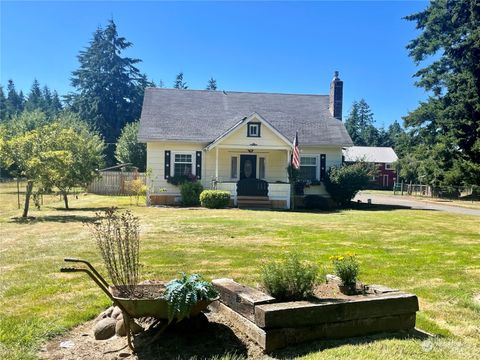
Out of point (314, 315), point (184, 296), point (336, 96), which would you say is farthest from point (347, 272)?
point (336, 96)

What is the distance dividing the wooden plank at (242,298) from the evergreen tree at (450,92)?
3179 centimetres

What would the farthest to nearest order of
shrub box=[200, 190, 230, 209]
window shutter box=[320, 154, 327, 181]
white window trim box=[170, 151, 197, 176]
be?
window shutter box=[320, 154, 327, 181]
white window trim box=[170, 151, 197, 176]
shrub box=[200, 190, 230, 209]

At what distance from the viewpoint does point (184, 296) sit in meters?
3.99

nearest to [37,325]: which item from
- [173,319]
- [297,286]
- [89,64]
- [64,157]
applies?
[173,319]

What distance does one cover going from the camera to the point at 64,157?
647 inches

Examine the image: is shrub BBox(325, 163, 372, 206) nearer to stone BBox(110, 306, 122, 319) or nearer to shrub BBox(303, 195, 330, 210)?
shrub BBox(303, 195, 330, 210)

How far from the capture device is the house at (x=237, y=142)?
74.0 ft

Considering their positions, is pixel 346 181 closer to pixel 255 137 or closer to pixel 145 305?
pixel 255 137

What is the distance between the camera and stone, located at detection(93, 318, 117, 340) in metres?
4.59

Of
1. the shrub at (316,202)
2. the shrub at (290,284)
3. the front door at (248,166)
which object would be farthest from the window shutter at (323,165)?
the shrub at (290,284)

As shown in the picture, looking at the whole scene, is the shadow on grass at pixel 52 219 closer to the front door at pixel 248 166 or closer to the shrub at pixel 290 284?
the front door at pixel 248 166

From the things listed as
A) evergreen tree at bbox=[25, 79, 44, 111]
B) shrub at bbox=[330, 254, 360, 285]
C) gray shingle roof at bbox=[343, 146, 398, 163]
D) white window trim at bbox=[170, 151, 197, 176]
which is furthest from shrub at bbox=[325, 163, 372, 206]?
evergreen tree at bbox=[25, 79, 44, 111]

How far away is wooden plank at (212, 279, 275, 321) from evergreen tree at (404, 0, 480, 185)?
31791mm

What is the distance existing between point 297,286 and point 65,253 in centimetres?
608
